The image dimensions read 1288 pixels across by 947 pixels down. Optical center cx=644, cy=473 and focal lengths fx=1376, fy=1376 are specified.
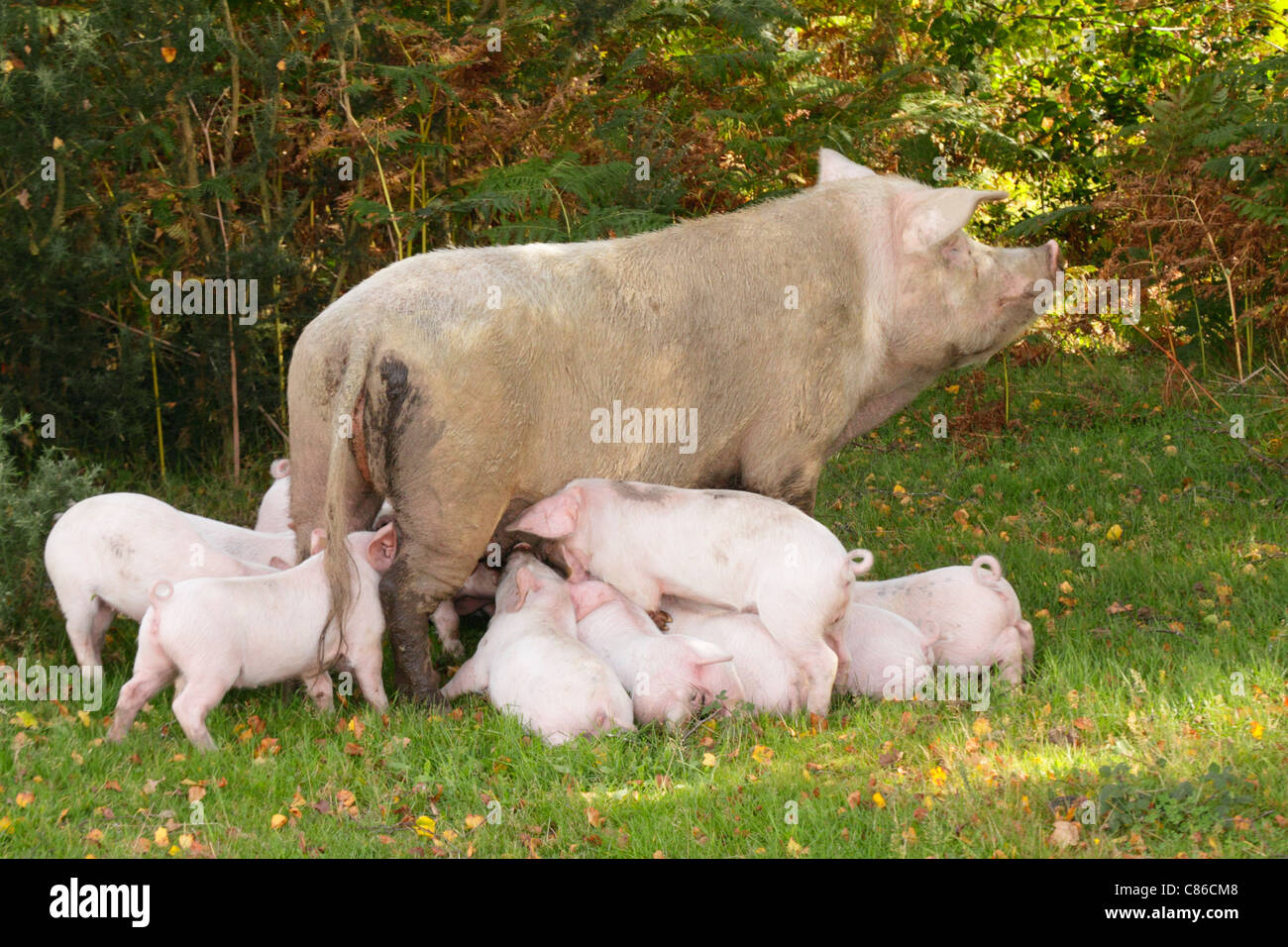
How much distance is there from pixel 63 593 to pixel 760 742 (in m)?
2.98

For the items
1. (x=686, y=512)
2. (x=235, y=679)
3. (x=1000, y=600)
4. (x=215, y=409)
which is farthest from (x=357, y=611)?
(x=215, y=409)

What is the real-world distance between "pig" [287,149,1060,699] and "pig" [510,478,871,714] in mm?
280

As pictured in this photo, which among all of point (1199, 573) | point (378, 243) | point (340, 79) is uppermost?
point (340, 79)

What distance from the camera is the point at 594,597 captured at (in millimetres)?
5742

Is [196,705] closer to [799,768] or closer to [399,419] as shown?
[399,419]

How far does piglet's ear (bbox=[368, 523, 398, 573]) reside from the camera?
228 inches

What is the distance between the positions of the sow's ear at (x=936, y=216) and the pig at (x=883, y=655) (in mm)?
1860

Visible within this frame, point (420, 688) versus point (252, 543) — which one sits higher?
point (252, 543)

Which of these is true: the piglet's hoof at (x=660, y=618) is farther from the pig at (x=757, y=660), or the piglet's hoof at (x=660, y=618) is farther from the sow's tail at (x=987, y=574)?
the sow's tail at (x=987, y=574)

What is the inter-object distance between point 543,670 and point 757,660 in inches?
33.7

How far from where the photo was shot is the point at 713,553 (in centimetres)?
564

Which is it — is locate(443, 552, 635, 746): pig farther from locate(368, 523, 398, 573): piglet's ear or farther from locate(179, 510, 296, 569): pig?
locate(179, 510, 296, 569): pig

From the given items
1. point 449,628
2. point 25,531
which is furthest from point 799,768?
point 25,531

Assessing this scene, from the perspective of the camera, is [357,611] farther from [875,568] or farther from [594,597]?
[875,568]
